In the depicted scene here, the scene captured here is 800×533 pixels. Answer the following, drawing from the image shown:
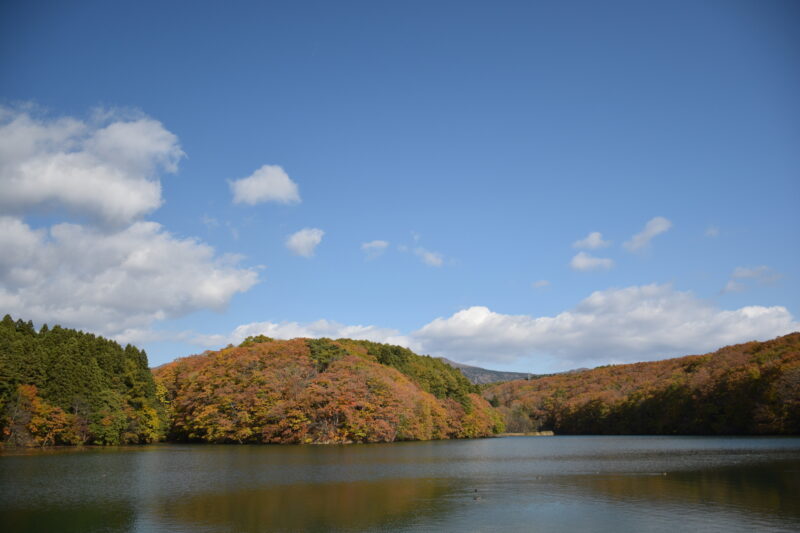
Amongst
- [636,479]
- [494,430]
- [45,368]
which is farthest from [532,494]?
[494,430]

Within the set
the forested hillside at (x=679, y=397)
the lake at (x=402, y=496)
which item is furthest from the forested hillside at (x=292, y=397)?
the forested hillside at (x=679, y=397)

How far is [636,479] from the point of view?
32188mm

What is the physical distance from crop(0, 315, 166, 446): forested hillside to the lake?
2206cm

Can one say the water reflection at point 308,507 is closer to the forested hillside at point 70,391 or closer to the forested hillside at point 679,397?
the forested hillside at point 70,391

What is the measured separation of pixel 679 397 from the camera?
110 m

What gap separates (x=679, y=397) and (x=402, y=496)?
9981cm

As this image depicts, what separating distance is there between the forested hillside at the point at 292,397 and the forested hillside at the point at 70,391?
7682 mm

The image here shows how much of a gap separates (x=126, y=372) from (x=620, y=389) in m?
113

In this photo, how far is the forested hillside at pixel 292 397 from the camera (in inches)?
3027

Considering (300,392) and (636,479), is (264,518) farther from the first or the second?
(300,392)

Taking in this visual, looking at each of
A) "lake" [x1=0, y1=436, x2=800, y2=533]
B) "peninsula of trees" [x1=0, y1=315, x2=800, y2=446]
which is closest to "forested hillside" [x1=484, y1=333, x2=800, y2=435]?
"peninsula of trees" [x1=0, y1=315, x2=800, y2=446]

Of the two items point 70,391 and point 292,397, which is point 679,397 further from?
point 70,391

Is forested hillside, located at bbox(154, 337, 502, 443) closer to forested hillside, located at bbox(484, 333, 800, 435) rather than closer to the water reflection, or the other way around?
the water reflection

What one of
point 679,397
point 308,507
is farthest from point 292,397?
point 679,397
